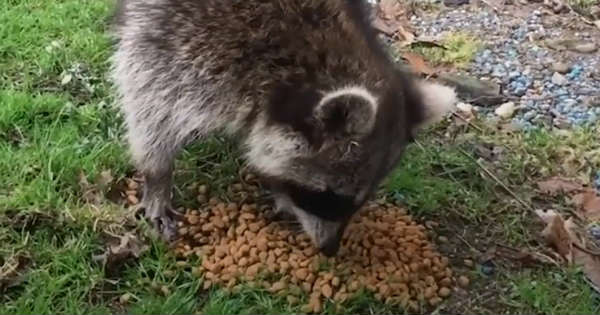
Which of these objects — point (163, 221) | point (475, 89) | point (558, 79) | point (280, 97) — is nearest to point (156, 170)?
point (163, 221)

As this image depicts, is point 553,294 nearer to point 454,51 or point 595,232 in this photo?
point 595,232

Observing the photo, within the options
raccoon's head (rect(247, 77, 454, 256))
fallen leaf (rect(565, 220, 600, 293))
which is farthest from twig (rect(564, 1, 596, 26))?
raccoon's head (rect(247, 77, 454, 256))

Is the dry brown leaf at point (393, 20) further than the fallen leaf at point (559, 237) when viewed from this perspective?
Yes

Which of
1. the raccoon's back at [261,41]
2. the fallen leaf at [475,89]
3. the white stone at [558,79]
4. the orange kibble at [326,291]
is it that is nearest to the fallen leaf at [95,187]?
the raccoon's back at [261,41]

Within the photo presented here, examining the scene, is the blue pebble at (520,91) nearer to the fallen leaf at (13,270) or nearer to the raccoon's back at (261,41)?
the raccoon's back at (261,41)

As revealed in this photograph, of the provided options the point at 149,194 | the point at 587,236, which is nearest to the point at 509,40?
the point at 587,236

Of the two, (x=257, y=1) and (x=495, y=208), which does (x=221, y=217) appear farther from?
(x=495, y=208)

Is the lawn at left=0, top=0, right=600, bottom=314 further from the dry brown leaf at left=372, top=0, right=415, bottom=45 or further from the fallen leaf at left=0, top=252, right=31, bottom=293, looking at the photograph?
the dry brown leaf at left=372, top=0, right=415, bottom=45

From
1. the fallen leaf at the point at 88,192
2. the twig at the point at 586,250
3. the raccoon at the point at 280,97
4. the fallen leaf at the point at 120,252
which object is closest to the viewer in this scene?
the raccoon at the point at 280,97
